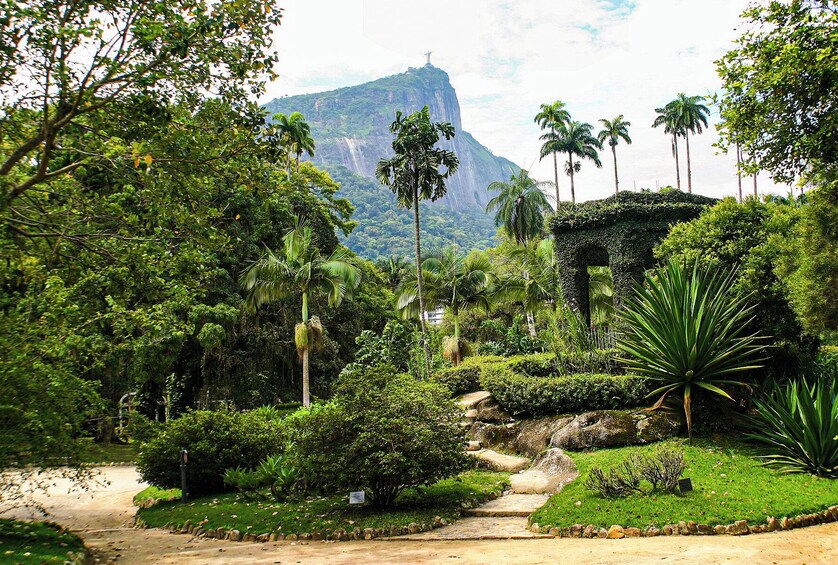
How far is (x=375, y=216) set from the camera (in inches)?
4099

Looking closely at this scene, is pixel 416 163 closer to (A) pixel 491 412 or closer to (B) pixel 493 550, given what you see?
(A) pixel 491 412

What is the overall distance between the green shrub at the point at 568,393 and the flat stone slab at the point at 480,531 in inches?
188

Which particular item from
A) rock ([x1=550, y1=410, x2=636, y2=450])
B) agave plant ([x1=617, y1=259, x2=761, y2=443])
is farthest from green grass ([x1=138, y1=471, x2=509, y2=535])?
agave plant ([x1=617, y1=259, x2=761, y2=443])

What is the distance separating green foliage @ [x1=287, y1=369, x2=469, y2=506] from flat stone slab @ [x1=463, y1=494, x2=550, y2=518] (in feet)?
2.35

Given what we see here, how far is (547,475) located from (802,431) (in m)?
4.01

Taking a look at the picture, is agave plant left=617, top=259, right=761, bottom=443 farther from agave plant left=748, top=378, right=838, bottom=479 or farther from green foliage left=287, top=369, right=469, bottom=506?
green foliage left=287, top=369, right=469, bottom=506

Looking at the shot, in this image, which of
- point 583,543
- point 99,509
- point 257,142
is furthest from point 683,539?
point 99,509

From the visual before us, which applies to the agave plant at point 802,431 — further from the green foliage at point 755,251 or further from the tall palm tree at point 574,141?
the tall palm tree at point 574,141

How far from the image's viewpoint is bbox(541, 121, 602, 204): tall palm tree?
4594cm

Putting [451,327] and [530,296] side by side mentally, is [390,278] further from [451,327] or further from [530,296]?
[530,296]

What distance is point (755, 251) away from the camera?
12.1m

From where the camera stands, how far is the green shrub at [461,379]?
64.7 ft

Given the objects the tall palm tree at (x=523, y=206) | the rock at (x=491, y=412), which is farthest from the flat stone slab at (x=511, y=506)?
the tall palm tree at (x=523, y=206)

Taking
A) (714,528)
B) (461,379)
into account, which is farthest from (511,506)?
(461,379)
